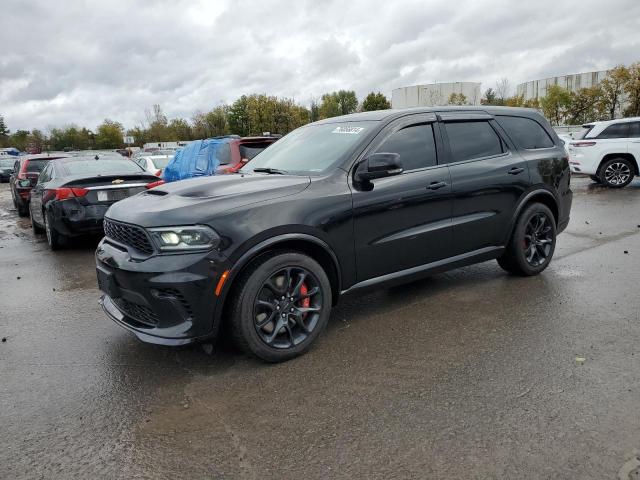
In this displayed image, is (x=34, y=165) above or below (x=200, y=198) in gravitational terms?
above

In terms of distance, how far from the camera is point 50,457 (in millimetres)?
2646

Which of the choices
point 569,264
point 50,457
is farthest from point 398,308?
point 50,457

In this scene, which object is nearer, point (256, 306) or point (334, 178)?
point (256, 306)

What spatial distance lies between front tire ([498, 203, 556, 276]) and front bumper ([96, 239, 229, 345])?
3.25 metres

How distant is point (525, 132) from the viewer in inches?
211

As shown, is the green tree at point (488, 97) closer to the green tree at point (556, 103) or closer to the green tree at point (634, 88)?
the green tree at point (556, 103)

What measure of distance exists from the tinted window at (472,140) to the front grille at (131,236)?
2.80 m

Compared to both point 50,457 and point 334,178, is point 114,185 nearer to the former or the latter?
point 334,178

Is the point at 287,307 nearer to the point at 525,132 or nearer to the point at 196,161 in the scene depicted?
the point at 525,132

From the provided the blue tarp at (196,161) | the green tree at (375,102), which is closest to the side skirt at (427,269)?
the blue tarp at (196,161)

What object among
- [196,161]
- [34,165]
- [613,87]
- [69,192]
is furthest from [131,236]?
[613,87]

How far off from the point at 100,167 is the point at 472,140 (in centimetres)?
635

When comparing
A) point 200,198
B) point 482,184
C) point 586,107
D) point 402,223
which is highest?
point 586,107

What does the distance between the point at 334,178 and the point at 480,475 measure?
89.6 inches
